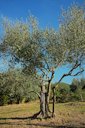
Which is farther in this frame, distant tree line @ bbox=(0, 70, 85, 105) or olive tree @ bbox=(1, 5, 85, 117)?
distant tree line @ bbox=(0, 70, 85, 105)

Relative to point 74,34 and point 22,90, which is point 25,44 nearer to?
point 74,34

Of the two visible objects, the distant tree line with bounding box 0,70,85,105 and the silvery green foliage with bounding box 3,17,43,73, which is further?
the distant tree line with bounding box 0,70,85,105

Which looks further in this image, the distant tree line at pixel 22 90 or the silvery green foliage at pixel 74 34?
the distant tree line at pixel 22 90

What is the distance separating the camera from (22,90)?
41.0 meters

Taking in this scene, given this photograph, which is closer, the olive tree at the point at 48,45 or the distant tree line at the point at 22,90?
the olive tree at the point at 48,45

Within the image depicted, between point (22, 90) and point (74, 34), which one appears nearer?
point (74, 34)

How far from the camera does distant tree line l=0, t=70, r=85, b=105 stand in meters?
31.4

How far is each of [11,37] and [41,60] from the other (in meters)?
3.64

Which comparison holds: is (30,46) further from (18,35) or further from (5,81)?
(5,81)

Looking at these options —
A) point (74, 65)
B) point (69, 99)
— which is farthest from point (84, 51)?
point (69, 99)

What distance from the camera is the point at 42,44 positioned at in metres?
24.2

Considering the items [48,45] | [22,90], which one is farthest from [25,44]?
[22,90]

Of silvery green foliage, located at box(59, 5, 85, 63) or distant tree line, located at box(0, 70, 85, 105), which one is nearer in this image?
silvery green foliage, located at box(59, 5, 85, 63)

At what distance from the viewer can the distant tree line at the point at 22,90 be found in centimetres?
3137
